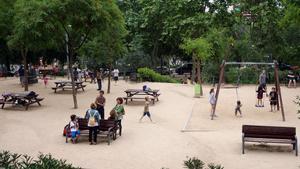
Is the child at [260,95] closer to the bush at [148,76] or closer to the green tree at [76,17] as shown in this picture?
the green tree at [76,17]

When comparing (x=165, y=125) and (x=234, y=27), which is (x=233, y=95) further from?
(x=234, y=27)

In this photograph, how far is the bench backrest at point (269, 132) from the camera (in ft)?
49.1

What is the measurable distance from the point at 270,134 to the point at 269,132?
7cm

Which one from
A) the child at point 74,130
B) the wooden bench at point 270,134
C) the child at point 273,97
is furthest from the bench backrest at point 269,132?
the child at point 273,97

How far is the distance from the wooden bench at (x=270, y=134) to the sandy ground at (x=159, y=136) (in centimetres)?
39

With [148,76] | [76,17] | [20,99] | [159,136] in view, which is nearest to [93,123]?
[159,136]

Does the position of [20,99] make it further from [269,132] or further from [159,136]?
[269,132]

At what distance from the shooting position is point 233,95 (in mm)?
29984

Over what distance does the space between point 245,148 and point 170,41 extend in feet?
113

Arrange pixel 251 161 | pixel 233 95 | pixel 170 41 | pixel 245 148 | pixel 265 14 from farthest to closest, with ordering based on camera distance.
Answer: pixel 170 41 < pixel 265 14 < pixel 233 95 < pixel 245 148 < pixel 251 161

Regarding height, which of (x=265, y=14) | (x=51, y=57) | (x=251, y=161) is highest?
(x=265, y=14)

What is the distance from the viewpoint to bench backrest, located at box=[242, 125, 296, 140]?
15.0 metres

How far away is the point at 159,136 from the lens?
17.4m

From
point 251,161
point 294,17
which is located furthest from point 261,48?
point 251,161
